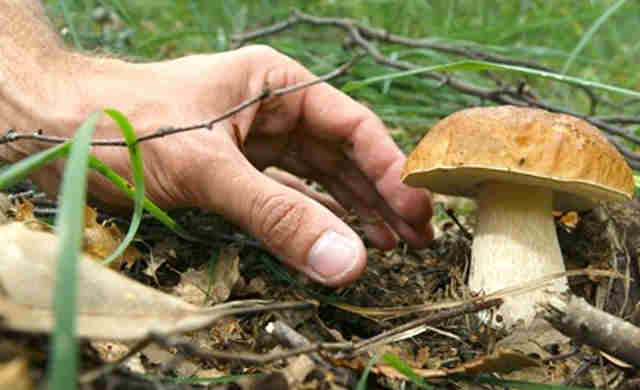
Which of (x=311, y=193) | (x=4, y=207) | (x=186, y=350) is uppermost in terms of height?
(x=186, y=350)

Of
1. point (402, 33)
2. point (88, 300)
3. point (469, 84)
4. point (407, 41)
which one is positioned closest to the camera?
point (88, 300)

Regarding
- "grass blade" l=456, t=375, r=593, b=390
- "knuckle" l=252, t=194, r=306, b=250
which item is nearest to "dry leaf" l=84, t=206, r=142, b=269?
"knuckle" l=252, t=194, r=306, b=250

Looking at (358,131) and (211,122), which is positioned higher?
(211,122)

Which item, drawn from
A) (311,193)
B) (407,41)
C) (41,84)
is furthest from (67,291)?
(407,41)

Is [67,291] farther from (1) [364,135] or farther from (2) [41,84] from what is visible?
(1) [364,135]

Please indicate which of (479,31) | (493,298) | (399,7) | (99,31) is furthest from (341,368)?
(99,31)

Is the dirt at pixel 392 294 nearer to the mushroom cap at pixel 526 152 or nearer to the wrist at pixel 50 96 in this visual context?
the mushroom cap at pixel 526 152

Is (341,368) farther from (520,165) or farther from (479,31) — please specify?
(479,31)
